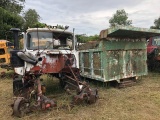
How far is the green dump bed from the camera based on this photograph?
5.98 m

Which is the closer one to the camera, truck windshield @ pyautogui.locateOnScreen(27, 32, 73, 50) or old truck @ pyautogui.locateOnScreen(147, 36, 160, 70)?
truck windshield @ pyautogui.locateOnScreen(27, 32, 73, 50)

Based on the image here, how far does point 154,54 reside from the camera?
8.76m

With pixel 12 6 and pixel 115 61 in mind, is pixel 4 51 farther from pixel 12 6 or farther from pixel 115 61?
pixel 12 6

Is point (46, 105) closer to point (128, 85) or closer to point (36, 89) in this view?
point (36, 89)

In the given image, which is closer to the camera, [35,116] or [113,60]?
[35,116]

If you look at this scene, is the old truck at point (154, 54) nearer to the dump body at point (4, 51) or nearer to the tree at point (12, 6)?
the dump body at point (4, 51)

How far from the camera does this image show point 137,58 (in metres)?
6.90

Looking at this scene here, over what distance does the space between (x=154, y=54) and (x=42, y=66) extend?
6220 mm

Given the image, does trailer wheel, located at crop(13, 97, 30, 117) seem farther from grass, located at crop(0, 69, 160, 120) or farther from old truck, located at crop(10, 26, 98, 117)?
grass, located at crop(0, 69, 160, 120)

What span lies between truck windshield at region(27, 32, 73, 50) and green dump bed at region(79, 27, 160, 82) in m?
1.22

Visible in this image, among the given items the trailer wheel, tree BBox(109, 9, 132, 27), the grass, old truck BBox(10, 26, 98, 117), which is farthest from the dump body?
tree BBox(109, 9, 132, 27)

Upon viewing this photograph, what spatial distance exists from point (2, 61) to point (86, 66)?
17.4 feet

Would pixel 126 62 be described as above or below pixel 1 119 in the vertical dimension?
above

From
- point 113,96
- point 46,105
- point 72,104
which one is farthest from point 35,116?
point 113,96
